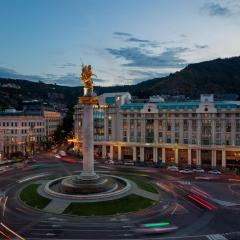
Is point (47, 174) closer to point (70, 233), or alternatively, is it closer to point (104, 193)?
point (104, 193)

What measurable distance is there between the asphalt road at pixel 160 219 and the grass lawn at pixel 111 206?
2351mm

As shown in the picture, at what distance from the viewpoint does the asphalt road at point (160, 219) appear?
5034 centimetres

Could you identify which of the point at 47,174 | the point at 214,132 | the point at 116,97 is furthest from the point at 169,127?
the point at 47,174

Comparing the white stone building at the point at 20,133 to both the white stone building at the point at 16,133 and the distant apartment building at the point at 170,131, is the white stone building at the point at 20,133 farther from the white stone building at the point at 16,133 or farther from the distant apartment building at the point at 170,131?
the distant apartment building at the point at 170,131

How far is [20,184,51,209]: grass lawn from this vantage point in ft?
216

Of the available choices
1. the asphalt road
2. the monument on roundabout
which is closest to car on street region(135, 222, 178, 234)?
the asphalt road

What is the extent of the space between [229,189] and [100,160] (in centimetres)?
5674

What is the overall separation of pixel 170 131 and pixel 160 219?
215 feet

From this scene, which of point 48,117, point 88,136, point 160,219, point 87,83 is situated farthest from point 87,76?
point 48,117

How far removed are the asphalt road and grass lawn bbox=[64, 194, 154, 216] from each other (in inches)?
92.6

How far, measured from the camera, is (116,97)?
131 metres

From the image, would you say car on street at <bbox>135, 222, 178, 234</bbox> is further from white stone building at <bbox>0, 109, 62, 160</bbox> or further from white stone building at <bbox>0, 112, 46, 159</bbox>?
white stone building at <bbox>0, 112, 46, 159</bbox>

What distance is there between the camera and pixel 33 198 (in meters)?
69.7

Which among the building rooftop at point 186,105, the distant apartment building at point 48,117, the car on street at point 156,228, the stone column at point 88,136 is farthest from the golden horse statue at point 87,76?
the distant apartment building at point 48,117
